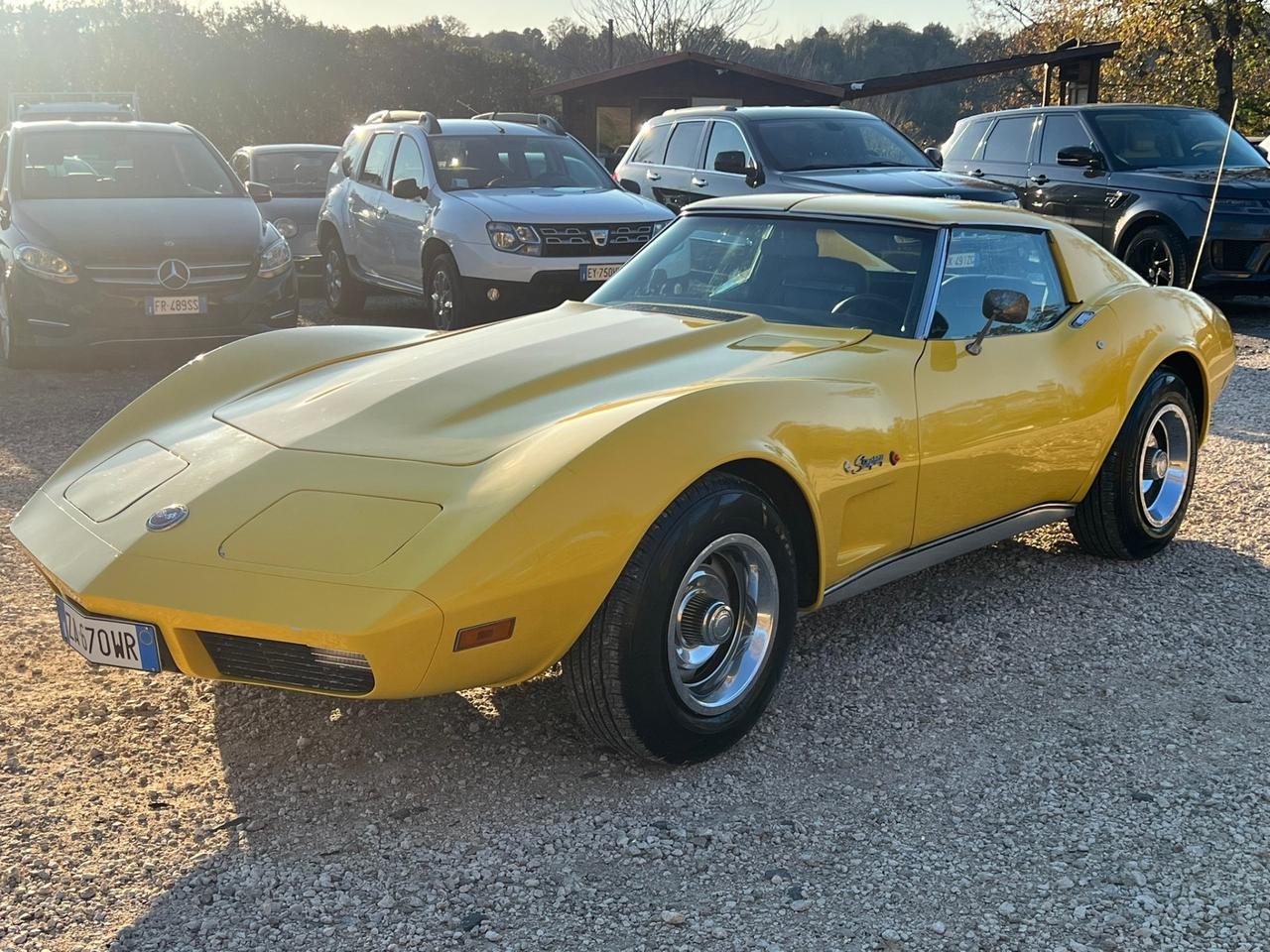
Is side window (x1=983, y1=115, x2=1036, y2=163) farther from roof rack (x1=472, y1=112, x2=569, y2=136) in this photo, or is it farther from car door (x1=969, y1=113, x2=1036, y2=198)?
roof rack (x1=472, y1=112, x2=569, y2=136)

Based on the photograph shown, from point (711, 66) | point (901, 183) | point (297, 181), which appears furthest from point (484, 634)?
point (711, 66)

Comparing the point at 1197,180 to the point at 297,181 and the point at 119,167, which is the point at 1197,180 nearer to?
the point at 119,167

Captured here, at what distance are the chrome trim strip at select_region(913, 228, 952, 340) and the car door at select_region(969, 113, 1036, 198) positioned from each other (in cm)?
839

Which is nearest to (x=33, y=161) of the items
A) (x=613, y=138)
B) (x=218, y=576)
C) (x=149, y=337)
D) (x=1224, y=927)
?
(x=149, y=337)

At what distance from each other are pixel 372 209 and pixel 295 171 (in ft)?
12.1

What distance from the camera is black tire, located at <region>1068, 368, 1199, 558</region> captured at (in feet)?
16.6

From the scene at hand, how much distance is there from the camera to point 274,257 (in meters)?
9.71

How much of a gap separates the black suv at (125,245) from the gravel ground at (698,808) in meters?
4.80

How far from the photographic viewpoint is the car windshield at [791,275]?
14.5 ft

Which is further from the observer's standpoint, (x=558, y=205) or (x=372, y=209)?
(x=372, y=209)

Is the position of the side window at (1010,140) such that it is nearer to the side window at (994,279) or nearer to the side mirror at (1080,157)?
the side mirror at (1080,157)

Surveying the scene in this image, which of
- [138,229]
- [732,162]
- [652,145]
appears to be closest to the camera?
[138,229]

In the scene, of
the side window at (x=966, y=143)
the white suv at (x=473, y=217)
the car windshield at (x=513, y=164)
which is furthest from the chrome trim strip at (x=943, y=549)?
the side window at (x=966, y=143)

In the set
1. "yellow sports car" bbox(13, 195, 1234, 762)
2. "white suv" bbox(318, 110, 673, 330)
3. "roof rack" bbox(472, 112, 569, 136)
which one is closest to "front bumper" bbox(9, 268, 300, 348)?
"white suv" bbox(318, 110, 673, 330)
